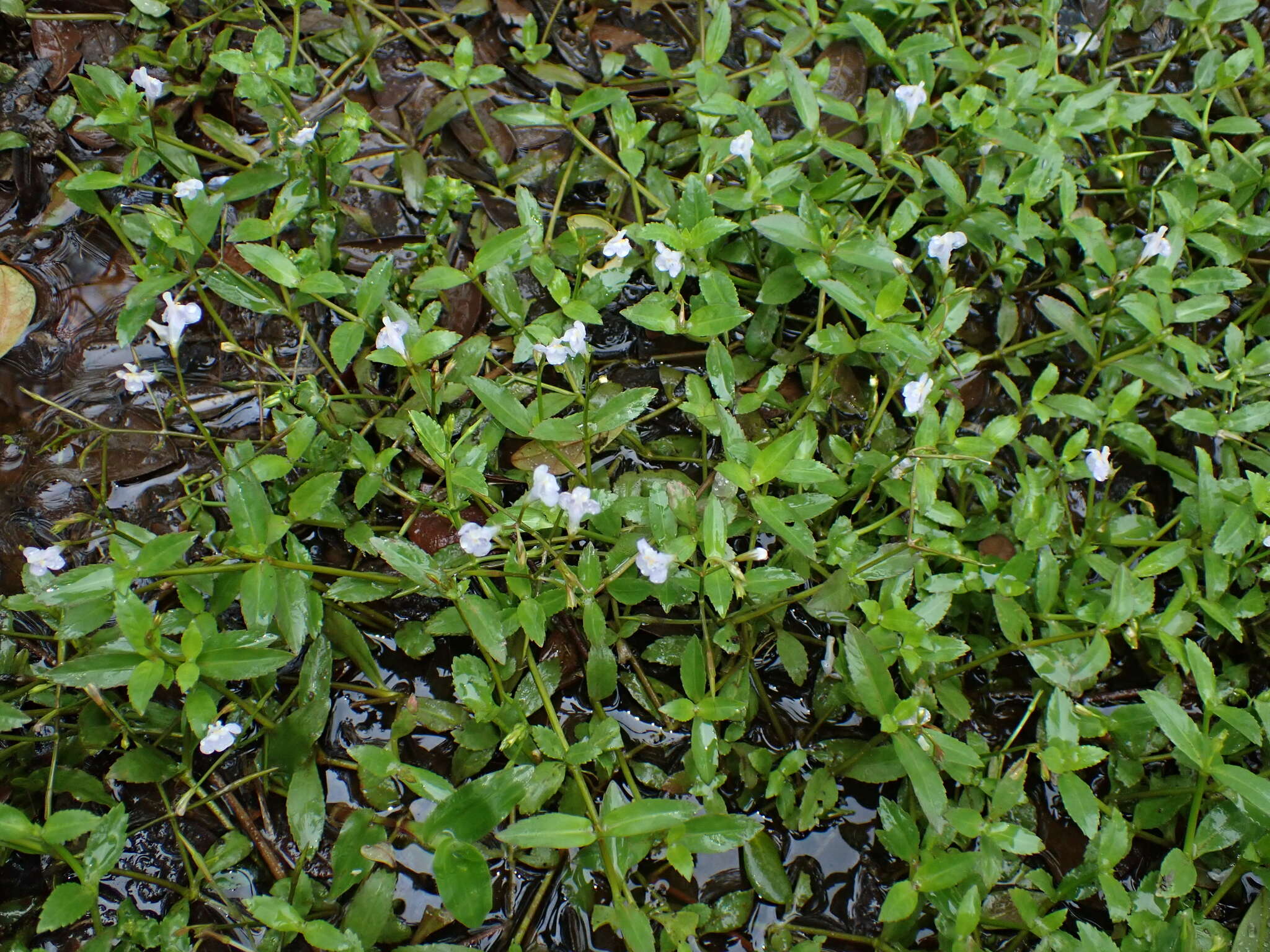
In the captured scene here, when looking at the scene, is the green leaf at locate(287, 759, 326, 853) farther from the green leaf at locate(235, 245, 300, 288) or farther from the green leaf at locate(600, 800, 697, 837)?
the green leaf at locate(235, 245, 300, 288)

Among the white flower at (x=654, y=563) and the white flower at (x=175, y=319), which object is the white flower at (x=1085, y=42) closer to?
the white flower at (x=654, y=563)

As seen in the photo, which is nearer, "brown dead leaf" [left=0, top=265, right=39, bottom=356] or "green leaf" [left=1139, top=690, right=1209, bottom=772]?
"green leaf" [left=1139, top=690, right=1209, bottom=772]

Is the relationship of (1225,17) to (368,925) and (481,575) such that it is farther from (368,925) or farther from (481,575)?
(368,925)

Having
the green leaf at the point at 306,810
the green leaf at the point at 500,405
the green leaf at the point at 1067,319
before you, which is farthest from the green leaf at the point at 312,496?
the green leaf at the point at 1067,319

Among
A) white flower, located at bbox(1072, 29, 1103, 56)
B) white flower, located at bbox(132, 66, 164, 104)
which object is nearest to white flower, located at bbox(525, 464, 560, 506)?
white flower, located at bbox(132, 66, 164, 104)

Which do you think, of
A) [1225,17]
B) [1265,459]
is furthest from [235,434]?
[1225,17]
